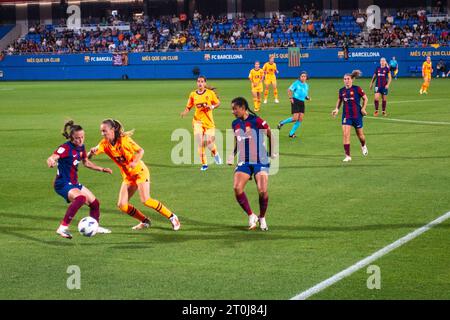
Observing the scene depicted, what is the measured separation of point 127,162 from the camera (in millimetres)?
12023

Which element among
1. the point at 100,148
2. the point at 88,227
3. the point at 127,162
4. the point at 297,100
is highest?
the point at 297,100

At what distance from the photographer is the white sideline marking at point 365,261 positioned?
8672 millimetres

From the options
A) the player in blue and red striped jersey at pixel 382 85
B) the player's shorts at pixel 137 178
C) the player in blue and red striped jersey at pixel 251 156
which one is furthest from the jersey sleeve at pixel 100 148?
the player in blue and red striped jersey at pixel 382 85

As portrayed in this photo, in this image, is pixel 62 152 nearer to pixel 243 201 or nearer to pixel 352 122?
pixel 243 201

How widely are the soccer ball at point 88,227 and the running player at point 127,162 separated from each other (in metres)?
0.68

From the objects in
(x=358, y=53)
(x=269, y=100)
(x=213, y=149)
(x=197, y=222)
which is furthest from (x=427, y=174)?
(x=358, y=53)

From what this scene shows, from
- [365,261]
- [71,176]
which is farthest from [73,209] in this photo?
[365,261]

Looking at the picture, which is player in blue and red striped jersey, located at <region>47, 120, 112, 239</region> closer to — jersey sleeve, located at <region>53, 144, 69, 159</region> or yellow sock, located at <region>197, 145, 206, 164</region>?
jersey sleeve, located at <region>53, 144, 69, 159</region>

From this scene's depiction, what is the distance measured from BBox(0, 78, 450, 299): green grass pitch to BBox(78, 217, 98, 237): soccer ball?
18 cm

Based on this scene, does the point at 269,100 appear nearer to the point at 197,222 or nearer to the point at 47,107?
the point at 47,107

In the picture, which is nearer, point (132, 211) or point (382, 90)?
point (132, 211)

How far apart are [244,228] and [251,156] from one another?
1.18 metres

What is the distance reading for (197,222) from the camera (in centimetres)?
1273

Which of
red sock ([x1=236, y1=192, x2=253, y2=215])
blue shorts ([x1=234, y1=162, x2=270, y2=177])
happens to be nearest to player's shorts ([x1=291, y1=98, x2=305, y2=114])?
blue shorts ([x1=234, y1=162, x2=270, y2=177])
